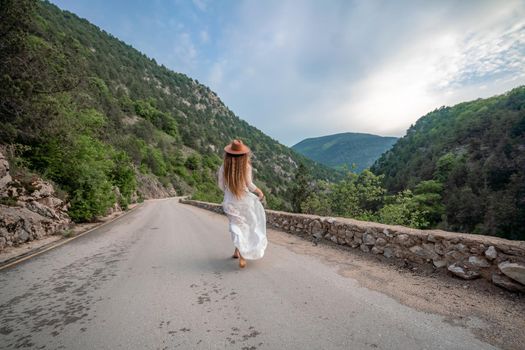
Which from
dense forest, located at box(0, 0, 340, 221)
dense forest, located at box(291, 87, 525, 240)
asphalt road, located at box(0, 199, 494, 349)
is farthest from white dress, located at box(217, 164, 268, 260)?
dense forest, located at box(0, 0, 340, 221)

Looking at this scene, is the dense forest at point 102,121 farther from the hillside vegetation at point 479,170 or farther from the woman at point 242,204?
the hillside vegetation at point 479,170

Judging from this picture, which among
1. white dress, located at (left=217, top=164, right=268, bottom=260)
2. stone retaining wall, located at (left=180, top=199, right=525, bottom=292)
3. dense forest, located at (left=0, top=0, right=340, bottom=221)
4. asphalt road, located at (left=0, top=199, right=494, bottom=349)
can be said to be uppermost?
dense forest, located at (left=0, top=0, right=340, bottom=221)

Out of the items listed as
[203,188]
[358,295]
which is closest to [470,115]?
[203,188]

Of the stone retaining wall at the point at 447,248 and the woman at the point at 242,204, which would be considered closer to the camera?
the stone retaining wall at the point at 447,248

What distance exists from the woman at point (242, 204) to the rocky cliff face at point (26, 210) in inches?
246

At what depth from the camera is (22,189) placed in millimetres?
7941

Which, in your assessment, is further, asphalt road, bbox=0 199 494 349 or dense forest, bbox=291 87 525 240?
dense forest, bbox=291 87 525 240

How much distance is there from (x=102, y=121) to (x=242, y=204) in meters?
16.9

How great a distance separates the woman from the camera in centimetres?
434

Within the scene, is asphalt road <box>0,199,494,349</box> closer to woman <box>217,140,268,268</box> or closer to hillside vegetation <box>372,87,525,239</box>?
woman <box>217,140,268,268</box>

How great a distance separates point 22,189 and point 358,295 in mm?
10091

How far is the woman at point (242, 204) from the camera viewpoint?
434 cm

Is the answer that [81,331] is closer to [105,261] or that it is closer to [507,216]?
[105,261]

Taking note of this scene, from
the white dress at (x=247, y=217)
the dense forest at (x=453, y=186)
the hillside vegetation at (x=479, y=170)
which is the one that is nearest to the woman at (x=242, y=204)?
the white dress at (x=247, y=217)
